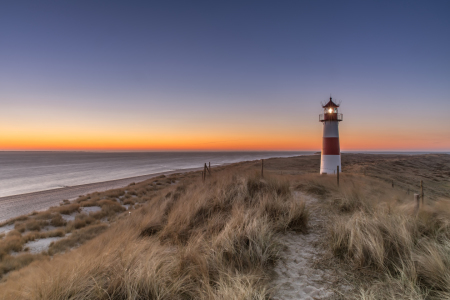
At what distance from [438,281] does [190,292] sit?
3303mm

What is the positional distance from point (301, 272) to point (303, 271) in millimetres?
49

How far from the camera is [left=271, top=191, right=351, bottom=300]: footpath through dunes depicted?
316 centimetres

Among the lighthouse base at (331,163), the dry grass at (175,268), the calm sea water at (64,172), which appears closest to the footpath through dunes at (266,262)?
the dry grass at (175,268)

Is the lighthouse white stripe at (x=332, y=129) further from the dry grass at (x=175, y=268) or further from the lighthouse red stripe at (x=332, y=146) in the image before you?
the dry grass at (x=175, y=268)

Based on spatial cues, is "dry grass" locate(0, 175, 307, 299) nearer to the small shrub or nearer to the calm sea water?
the small shrub

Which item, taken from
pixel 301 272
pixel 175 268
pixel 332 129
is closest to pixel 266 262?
pixel 301 272

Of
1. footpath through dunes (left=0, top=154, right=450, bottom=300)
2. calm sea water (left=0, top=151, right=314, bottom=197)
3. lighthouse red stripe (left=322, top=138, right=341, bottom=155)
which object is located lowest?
calm sea water (left=0, top=151, right=314, bottom=197)

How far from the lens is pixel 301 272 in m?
3.67

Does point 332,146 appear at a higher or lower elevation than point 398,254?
higher

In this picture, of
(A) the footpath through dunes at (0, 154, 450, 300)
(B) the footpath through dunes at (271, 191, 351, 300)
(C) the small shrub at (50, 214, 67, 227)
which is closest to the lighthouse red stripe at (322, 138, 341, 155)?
(A) the footpath through dunes at (0, 154, 450, 300)

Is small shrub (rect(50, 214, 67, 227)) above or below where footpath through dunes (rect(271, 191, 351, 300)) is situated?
below

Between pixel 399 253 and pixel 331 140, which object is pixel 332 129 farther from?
pixel 399 253

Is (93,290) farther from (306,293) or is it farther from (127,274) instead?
(306,293)

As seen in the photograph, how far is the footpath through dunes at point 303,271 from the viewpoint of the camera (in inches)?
125
